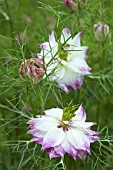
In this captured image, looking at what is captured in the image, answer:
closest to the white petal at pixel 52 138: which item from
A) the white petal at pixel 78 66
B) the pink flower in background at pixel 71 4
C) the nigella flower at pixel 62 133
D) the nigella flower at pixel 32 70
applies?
the nigella flower at pixel 62 133

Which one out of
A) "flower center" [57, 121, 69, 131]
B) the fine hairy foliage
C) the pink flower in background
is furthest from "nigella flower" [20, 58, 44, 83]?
the pink flower in background

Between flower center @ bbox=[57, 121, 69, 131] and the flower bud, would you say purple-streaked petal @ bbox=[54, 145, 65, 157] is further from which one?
the flower bud

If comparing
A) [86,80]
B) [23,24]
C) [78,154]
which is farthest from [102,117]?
[78,154]

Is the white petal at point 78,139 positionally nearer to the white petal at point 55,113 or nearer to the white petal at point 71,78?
the white petal at point 55,113

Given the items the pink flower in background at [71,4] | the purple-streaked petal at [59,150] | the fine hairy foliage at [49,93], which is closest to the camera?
the purple-streaked petal at [59,150]

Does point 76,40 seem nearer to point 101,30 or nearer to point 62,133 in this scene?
point 101,30

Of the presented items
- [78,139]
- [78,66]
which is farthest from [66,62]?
[78,139]

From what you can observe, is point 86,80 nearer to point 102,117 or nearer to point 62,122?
point 102,117
